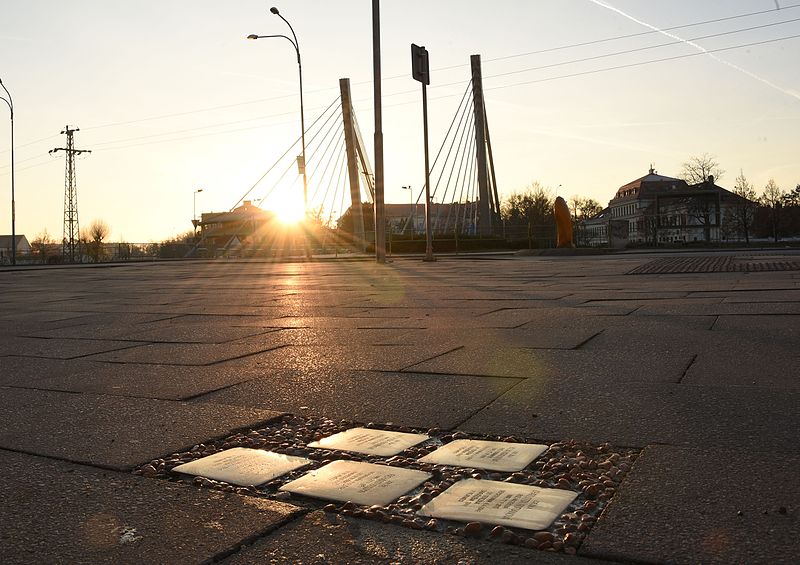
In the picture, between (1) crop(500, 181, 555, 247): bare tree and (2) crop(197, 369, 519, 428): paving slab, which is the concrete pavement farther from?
(1) crop(500, 181, 555, 247): bare tree

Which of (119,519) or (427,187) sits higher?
(427,187)

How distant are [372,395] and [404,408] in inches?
14.6

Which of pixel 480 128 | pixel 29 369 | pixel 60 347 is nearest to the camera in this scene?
pixel 29 369

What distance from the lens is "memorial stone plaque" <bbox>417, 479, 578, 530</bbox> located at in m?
2.19

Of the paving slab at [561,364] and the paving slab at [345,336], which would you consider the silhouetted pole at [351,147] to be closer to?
the paving slab at [345,336]

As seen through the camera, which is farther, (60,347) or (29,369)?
(60,347)

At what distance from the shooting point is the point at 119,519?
2.32 metres

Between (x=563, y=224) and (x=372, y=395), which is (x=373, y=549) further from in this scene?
(x=563, y=224)

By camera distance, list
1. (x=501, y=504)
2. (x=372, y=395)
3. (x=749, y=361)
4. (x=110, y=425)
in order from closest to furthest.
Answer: (x=501, y=504), (x=110, y=425), (x=372, y=395), (x=749, y=361)

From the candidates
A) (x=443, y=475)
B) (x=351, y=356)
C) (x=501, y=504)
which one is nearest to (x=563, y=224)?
(x=351, y=356)

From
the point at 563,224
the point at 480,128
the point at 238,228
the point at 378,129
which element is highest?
the point at 480,128

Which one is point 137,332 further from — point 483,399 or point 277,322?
point 483,399

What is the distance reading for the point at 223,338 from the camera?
685 cm

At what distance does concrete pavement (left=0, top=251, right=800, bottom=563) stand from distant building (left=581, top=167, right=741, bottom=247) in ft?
117
